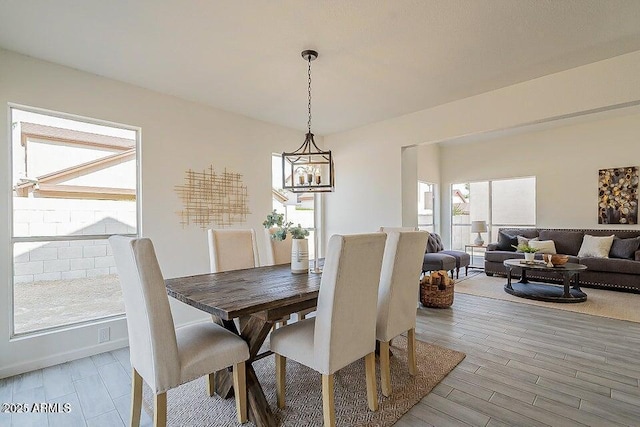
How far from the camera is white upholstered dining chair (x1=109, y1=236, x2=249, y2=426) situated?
1498 millimetres

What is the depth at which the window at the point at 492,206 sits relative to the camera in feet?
21.1

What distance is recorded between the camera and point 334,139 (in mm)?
5164

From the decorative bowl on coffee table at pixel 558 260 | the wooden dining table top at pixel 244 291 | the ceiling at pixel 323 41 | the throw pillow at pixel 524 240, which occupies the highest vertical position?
the ceiling at pixel 323 41

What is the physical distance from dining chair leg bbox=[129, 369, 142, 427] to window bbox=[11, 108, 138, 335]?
1713 mm

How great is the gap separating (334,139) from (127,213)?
3.22 metres

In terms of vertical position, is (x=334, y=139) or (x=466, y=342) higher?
(x=334, y=139)

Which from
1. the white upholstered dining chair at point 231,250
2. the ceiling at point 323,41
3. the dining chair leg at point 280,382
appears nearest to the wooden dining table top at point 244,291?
the white upholstered dining chair at point 231,250

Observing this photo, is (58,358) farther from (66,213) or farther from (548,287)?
(548,287)

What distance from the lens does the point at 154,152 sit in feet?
11.0

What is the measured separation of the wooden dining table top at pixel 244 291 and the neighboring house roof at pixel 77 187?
1.62m

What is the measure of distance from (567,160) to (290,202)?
5363mm

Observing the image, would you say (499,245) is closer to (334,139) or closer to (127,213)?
(334,139)

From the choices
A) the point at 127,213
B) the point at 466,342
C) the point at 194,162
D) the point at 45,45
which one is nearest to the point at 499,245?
the point at 466,342

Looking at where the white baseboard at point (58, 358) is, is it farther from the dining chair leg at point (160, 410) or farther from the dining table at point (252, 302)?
the dining chair leg at point (160, 410)
